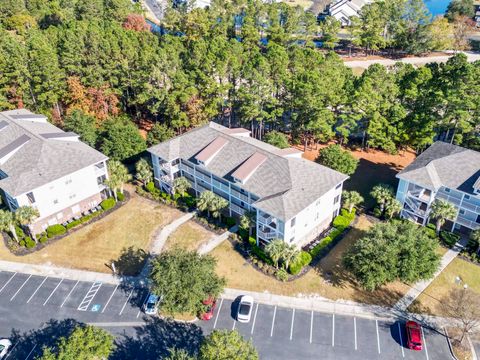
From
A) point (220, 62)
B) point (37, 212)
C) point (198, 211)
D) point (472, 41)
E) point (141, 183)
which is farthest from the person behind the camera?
point (472, 41)

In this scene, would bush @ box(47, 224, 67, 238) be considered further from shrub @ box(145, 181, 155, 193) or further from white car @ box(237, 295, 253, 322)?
white car @ box(237, 295, 253, 322)

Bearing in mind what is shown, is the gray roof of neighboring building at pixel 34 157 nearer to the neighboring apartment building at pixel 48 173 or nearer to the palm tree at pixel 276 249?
the neighboring apartment building at pixel 48 173

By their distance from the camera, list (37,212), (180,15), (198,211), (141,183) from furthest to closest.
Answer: (180,15), (141,183), (198,211), (37,212)

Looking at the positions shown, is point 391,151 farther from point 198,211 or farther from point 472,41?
point 472,41

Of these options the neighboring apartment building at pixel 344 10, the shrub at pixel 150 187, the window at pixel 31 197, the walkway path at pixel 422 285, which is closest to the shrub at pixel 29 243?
the window at pixel 31 197

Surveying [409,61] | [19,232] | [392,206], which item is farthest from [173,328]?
[409,61]

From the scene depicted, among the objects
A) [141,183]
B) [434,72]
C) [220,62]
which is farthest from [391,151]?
[141,183]
